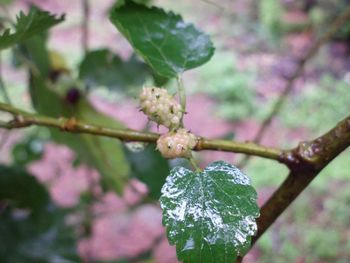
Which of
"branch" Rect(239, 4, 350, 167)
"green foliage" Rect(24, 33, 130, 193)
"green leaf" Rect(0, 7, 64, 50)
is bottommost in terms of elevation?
"green leaf" Rect(0, 7, 64, 50)

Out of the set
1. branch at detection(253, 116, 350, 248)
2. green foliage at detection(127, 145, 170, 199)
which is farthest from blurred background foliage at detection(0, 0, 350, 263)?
branch at detection(253, 116, 350, 248)

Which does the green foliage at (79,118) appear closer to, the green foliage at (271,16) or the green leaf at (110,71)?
the green leaf at (110,71)

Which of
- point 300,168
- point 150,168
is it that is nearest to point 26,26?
point 300,168

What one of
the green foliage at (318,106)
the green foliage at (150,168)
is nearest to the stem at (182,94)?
the green foliage at (150,168)

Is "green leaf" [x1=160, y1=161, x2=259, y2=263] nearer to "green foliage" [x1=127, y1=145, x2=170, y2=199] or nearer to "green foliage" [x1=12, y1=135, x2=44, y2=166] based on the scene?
"green foliage" [x1=127, y1=145, x2=170, y2=199]

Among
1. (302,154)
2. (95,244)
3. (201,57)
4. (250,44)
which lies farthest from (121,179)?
(250,44)

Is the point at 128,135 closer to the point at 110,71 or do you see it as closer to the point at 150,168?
the point at 150,168
